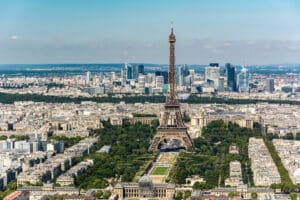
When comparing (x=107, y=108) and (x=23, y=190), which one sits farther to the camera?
(x=107, y=108)

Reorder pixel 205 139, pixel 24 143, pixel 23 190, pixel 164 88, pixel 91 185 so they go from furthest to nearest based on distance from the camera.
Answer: pixel 164 88
pixel 205 139
pixel 24 143
pixel 91 185
pixel 23 190

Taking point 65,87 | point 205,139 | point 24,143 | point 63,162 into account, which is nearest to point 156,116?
point 205,139

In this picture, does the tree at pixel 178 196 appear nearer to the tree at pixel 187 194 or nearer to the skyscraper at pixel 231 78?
the tree at pixel 187 194

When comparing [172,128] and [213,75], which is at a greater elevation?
[213,75]

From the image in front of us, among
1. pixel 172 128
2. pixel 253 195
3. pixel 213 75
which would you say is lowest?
pixel 253 195

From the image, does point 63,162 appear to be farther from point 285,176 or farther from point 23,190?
point 285,176

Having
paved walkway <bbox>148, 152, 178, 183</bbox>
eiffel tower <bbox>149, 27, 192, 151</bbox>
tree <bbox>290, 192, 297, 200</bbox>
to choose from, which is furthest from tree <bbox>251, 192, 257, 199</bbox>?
eiffel tower <bbox>149, 27, 192, 151</bbox>

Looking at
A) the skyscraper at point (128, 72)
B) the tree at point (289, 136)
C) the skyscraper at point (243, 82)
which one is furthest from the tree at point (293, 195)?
the skyscraper at point (128, 72)

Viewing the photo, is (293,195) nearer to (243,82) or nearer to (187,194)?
(187,194)

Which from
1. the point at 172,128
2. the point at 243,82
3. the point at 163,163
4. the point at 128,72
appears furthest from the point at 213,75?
the point at 163,163
